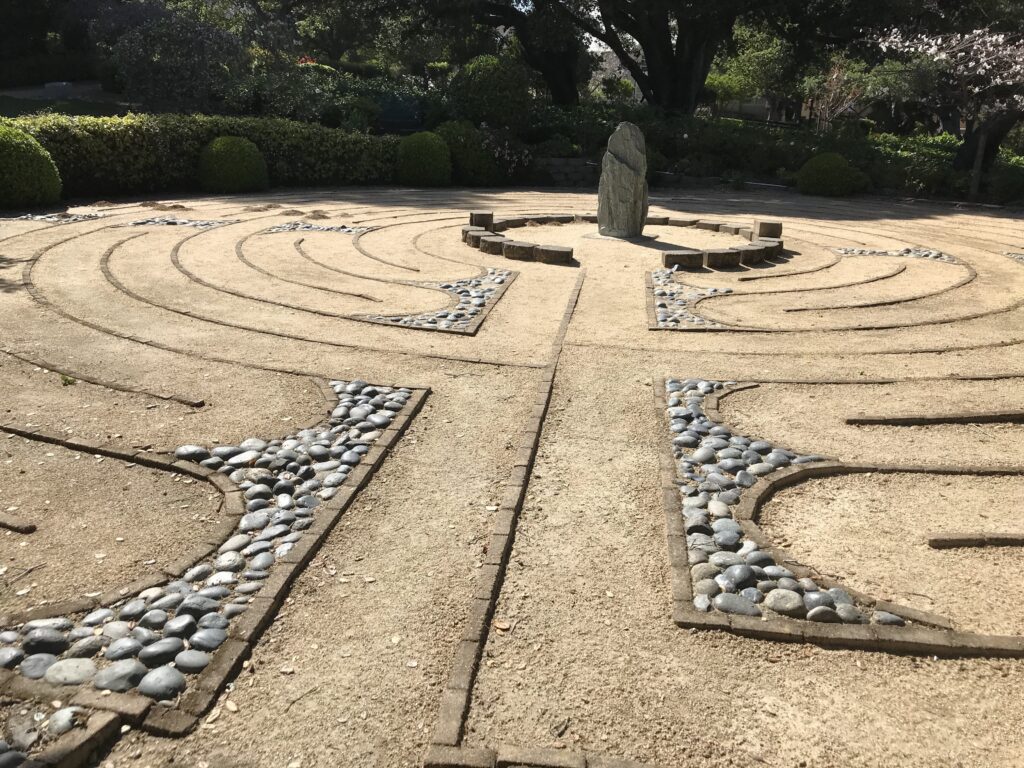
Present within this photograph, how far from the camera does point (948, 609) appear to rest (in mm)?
4285

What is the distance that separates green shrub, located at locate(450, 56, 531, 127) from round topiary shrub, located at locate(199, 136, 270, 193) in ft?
26.4

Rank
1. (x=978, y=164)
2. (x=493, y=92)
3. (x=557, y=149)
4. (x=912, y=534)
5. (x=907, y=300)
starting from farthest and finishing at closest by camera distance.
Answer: (x=557, y=149)
(x=493, y=92)
(x=978, y=164)
(x=907, y=300)
(x=912, y=534)

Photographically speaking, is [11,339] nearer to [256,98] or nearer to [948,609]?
[948,609]

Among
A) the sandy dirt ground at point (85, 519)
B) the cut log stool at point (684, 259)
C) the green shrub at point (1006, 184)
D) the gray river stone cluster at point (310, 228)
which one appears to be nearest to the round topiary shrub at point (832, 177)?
the green shrub at point (1006, 184)

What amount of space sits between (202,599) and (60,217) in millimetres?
14037

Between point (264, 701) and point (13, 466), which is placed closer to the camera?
point (264, 701)

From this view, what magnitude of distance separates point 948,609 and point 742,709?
4.77 feet

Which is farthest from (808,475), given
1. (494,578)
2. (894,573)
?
(494,578)

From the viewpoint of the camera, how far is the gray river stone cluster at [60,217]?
15234mm

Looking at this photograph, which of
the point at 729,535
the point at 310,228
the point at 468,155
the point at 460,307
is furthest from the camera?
the point at 468,155

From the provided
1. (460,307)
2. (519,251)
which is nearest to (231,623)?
(460,307)

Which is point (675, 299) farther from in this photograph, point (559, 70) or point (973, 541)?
point (559, 70)

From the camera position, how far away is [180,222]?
1559cm

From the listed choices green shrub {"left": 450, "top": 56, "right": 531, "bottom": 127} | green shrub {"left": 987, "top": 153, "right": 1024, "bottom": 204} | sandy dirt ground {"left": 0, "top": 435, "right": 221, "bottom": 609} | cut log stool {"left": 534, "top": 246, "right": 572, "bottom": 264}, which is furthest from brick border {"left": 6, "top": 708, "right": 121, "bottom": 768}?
green shrub {"left": 987, "top": 153, "right": 1024, "bottom": 204}
